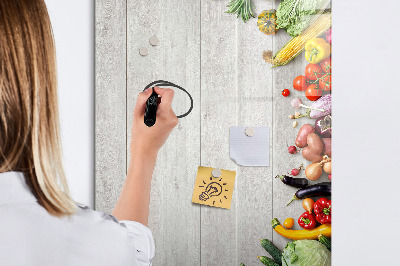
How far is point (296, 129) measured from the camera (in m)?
0.99

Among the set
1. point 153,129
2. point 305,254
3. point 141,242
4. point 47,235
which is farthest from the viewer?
point 305,254

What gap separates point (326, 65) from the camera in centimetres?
97

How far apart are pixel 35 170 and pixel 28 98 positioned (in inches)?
3.3

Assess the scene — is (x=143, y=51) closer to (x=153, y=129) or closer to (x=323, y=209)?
(x=153, y=129)

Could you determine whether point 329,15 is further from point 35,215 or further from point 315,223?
point 35,215

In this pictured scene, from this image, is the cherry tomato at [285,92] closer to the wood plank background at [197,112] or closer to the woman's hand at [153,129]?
the wood plank background at [197,112]

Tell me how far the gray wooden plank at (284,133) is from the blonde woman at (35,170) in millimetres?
597

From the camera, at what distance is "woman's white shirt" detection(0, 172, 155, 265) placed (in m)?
0.37

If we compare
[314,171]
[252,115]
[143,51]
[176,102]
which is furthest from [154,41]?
[314,171]

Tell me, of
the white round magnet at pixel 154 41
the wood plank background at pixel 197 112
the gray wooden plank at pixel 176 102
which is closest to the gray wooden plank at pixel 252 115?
the wood plank background at pixel 197 112

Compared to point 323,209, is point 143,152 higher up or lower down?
higher up

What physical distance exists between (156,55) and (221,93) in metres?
0.21

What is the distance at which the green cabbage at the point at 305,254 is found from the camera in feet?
3.04

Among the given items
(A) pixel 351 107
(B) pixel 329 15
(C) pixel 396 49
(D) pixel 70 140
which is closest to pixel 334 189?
(A) pixel 351 107
